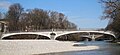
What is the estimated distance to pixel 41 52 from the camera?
4109 cm

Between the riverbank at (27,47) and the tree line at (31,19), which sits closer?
the riverbank at (27,47)

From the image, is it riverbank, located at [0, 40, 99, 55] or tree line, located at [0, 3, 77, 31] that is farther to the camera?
tree line, located at [0, 3, 77, 31]

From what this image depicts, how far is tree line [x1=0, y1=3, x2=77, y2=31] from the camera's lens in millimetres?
96250

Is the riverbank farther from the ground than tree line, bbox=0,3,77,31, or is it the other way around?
tree line, bbox=0,3,77,31

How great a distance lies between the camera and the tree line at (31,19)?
9625 centimetres

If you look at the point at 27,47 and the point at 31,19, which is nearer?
the point at 27,47

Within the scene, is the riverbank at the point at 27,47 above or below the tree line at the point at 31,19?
below

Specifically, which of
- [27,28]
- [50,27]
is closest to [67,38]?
[50,27]

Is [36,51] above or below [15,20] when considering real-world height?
below

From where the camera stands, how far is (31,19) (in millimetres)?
98188

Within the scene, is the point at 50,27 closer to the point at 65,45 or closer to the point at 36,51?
the point at 65,45

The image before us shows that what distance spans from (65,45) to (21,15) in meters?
49.1

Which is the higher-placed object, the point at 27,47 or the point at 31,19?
the point at 31,19

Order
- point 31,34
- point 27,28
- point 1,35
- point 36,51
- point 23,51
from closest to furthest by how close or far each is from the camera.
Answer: point 23,51, point 36,51, point 1,35, point 31,34, point 27,28
